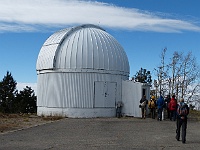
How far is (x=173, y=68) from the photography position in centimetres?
3897

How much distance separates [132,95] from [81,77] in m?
3.90

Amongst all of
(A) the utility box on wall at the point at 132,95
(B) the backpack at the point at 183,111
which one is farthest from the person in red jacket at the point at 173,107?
(B) the backpack at the point at 183,111

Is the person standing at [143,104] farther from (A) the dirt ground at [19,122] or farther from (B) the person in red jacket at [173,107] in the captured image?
(A) the dirt ground at [19,122]

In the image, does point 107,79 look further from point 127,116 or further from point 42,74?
point 42,74

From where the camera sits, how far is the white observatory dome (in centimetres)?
2430

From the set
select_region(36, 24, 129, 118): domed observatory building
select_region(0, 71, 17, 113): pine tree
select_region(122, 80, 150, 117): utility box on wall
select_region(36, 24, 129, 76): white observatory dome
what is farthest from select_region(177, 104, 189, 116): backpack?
select_region(0, 71, 17, 113): pine tree

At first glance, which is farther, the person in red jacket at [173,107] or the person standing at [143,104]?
the person standing at [143,104]

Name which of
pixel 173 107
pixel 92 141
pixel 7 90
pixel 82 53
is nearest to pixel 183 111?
pixel 92 141

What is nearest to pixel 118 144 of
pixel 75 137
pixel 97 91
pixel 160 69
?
pixel 75 137

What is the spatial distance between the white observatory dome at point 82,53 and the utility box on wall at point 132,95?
1432mm

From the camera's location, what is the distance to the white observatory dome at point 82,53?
24297 millimetres

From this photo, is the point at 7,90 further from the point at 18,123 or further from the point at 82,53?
the point at 18,123

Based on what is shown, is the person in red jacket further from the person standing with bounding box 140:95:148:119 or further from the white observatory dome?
the white observatory dome

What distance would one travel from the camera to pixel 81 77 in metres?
24.2
